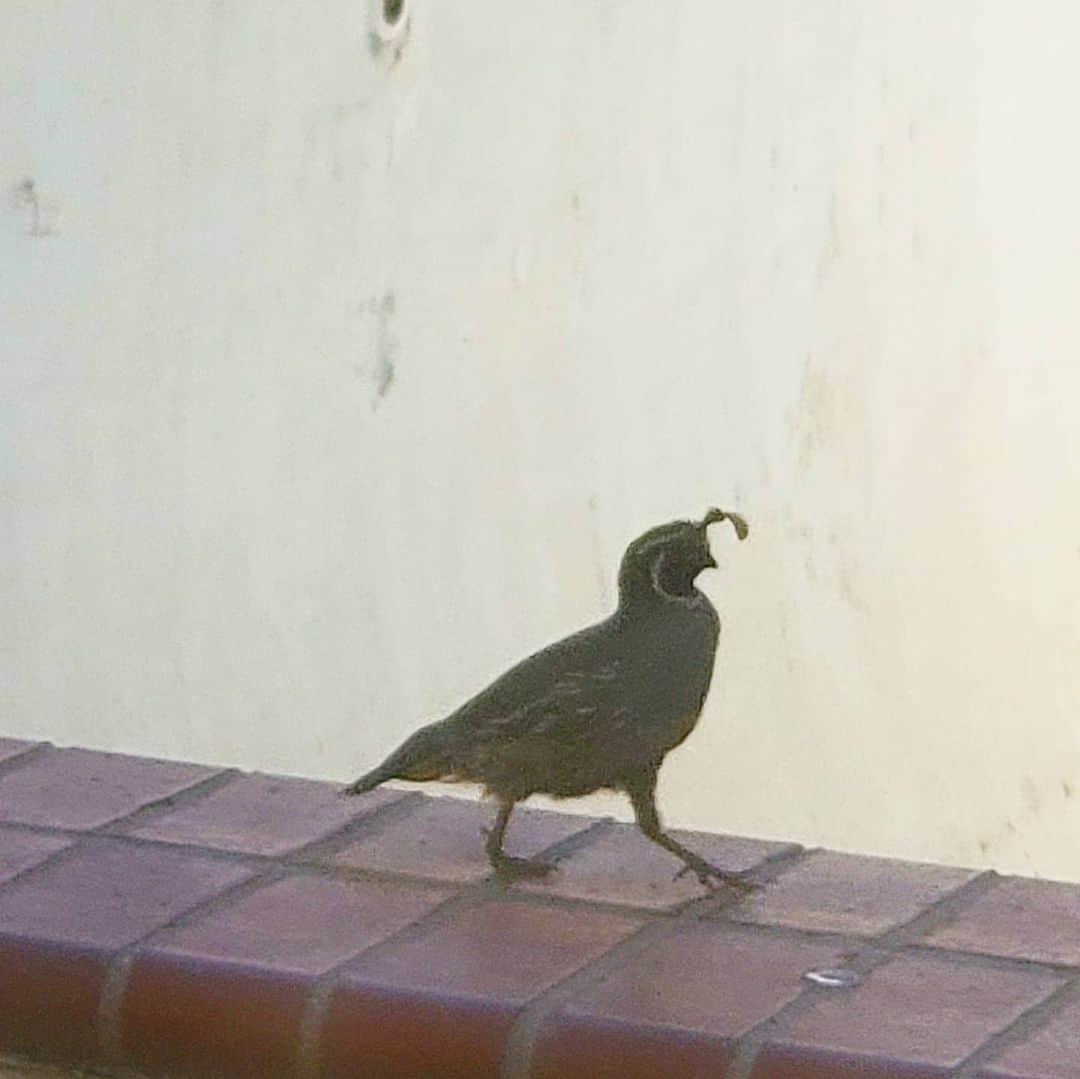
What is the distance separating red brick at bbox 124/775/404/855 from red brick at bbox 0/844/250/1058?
0.04 metres

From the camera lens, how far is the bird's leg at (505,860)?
0.97 metres

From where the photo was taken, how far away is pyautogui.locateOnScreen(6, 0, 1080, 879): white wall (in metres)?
1.85

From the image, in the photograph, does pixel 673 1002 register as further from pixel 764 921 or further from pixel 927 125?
pixel 927 125

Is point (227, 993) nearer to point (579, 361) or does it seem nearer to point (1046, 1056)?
point (1046, 1056)

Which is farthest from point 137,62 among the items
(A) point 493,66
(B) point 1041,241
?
(B) point 1041,241

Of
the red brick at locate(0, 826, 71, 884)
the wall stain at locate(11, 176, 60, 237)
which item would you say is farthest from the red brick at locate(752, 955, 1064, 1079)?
the wall stain at locate(11, 176, 60, 237)

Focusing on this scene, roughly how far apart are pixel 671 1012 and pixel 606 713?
17 centimetres

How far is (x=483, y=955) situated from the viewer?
0.88 metres

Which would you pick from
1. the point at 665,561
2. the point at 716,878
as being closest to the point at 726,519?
the point at 665,561

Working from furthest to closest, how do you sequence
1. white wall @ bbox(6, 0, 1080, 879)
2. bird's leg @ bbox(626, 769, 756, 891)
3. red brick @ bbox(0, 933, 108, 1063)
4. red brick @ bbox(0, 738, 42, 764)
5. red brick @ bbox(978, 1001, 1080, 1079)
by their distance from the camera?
white wall @ bbox(6, 0, 1080, 879) < red brick @ bbox(0, 738, 42, 764) < bird's leg @ bbox(626, 769, 756, 891) < red brick @ bbox(0, 933, 108, 1063) < red brick @ bbox(978, 1001, 1080, 1079)

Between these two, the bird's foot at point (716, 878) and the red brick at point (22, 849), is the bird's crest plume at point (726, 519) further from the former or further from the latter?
the red brick at point (22, 849)

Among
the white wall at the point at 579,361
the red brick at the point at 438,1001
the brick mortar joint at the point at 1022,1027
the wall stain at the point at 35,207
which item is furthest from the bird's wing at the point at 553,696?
the wall stain at the point at 35,207

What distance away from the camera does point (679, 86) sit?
1863 mm

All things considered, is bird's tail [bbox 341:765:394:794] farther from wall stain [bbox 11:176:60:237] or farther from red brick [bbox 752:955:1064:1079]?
wall stain [bbox 11:176:60:237]
